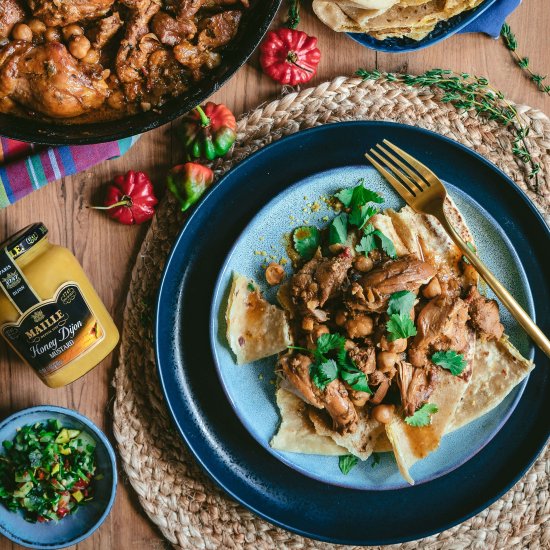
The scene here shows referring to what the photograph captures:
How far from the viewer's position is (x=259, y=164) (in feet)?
9.83

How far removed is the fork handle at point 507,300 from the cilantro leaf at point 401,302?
340 millimetres

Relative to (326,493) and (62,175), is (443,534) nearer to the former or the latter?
(326,493)

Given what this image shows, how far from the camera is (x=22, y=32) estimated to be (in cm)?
253

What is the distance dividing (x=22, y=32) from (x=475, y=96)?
2.09 meters

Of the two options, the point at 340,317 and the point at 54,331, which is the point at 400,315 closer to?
the point at 340,317

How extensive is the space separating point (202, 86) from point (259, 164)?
51 cm

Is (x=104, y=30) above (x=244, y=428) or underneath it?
above

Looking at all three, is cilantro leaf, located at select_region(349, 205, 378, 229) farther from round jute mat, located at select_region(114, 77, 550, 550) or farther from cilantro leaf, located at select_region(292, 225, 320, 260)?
round jute mat, located at select_region(114, 77, 550, 550)

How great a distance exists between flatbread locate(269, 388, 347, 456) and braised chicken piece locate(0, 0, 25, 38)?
188 cm

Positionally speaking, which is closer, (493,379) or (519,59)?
(493,379)

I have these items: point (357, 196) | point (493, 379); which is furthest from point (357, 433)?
point (357, 196)

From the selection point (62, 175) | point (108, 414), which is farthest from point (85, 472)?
point (62, 175)

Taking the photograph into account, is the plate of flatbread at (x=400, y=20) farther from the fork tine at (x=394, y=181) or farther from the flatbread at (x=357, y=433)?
the flatbread at (x=357, y=433)

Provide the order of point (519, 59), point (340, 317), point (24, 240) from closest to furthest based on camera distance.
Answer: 1. point (24, 240)
2. point (340, 317)
3. point (519, 59)
